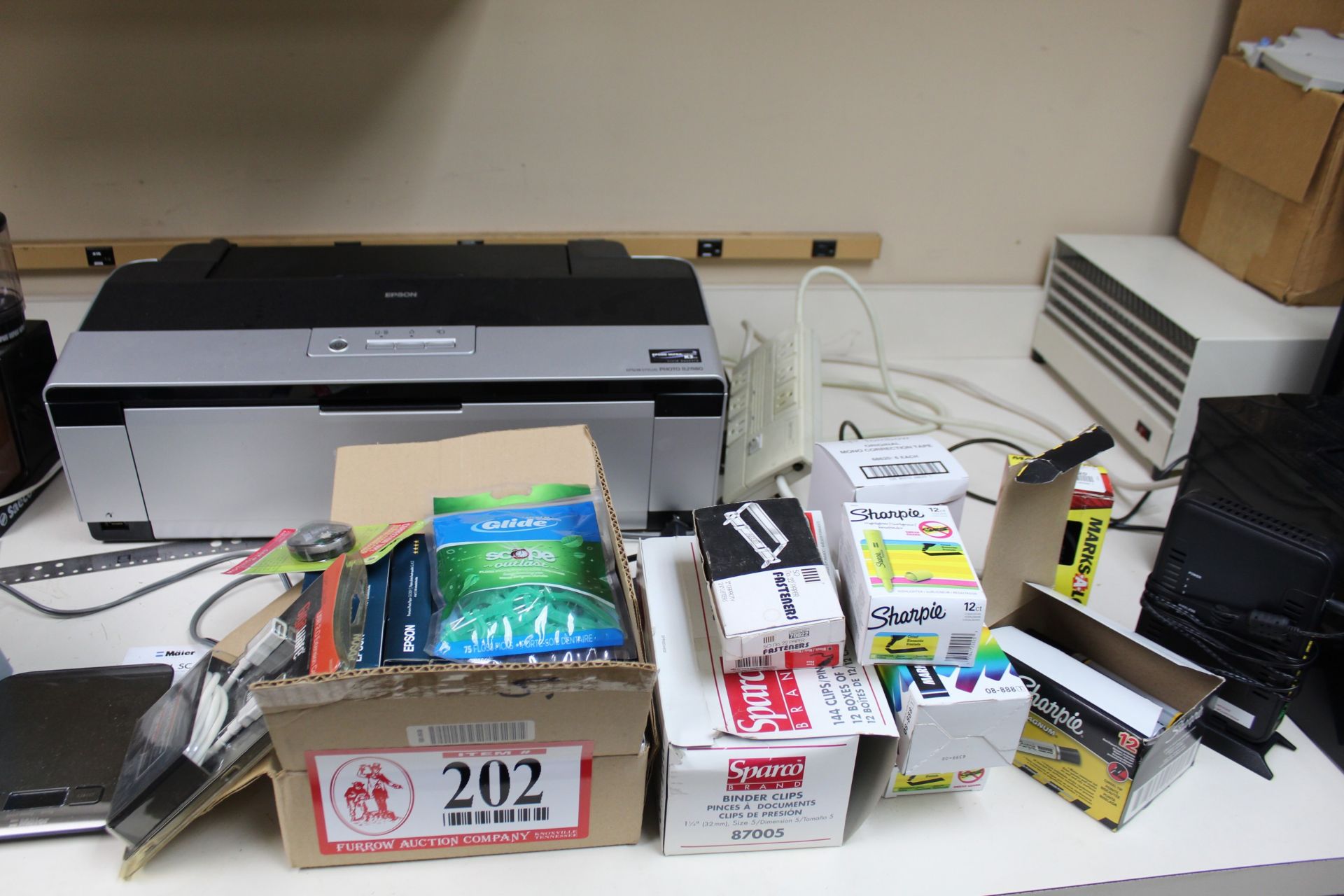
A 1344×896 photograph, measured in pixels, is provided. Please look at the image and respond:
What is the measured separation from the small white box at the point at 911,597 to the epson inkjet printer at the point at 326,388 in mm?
278

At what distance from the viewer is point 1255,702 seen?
827 mm

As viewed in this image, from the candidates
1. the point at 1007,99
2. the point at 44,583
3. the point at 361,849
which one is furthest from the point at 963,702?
the point at 1007,99

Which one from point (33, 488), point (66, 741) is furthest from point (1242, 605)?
point (33, 488)

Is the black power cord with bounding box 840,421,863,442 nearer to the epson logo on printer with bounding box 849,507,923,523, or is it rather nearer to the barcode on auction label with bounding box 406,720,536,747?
the epson logo on printer with bounding box 849,507,923,523

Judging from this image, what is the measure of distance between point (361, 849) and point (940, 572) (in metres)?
0.48

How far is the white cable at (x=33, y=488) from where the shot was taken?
104 cm

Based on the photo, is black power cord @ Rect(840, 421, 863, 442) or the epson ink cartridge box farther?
black power cord @ Rect(840, 421, 863, 442)

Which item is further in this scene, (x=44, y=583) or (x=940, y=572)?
(x=44, y=583)

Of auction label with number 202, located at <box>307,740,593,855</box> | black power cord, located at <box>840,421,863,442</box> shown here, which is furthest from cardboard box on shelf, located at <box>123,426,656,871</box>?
black power cord, located at <box>840,421,863,442</box>

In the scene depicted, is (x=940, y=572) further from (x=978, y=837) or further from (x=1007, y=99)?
(x=1007, y=99)

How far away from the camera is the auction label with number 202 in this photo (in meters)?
0.68

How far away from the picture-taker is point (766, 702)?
72 centimetres

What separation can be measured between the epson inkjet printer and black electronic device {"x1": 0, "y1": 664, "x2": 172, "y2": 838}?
0.70ft

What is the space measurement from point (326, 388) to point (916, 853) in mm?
678
